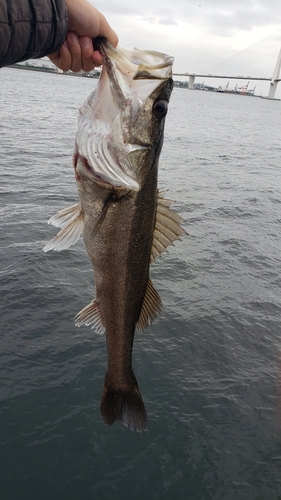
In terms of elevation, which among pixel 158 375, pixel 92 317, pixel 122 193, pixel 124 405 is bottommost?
pixel 158 375

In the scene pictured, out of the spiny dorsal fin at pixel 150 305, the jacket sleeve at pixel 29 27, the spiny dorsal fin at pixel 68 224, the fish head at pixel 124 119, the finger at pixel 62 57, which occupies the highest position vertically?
the jacket sleeve at pixel 29 27

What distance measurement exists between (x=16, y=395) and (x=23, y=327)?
142 centimetres

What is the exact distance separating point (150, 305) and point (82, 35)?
6.76 ft

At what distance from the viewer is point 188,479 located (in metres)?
4.68

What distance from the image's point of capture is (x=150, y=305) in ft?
10.5

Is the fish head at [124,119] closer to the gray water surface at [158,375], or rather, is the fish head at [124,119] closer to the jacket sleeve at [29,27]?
the jacket sleeve at [29,27]

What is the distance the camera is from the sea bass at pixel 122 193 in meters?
2.54

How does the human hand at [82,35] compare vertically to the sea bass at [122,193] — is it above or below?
above

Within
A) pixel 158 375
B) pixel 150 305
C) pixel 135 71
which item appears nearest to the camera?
pixel 135 71

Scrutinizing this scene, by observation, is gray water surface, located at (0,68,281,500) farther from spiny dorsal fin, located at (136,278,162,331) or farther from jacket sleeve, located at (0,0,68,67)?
jacket sleeve, located at (0,0,68,67)

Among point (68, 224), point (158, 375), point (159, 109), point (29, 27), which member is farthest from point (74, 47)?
point (158, 375)

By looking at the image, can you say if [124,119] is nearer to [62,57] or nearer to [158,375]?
[62,57]

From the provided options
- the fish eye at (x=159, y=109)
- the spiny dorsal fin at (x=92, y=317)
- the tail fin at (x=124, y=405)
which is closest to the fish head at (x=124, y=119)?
the fish eye at (x=159, y=109)

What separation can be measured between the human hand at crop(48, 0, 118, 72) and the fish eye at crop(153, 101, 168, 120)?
526 mm
